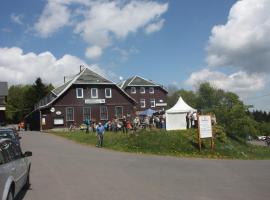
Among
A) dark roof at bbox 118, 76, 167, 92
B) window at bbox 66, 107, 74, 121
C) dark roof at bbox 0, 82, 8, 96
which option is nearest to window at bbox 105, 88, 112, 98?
window at bbox 66, 107, 74, 121

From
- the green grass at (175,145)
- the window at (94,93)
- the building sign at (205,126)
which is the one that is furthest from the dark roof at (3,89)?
the building sign at (205,126)

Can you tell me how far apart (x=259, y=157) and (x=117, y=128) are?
15509mm

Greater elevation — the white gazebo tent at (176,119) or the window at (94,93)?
the window at (94,93)

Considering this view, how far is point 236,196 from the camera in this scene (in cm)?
1129

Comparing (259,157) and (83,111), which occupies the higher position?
(83,111)

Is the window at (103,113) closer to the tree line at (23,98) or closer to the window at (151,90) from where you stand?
the window at (151,90)

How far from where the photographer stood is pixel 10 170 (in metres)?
8.61

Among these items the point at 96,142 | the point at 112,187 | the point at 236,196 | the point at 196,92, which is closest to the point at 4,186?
the point at 112,187

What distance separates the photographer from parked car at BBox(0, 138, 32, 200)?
7.86 m

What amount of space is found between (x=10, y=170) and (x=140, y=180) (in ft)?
19.6

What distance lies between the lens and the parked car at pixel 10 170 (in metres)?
7.86

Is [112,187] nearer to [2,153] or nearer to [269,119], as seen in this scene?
[2,153]

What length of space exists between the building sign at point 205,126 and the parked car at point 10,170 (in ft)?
52.2

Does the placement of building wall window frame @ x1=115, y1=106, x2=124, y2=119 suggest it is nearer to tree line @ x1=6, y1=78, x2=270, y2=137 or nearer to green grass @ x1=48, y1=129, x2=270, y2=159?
tree line @ x1=6, y1=78, x2=270, y2=137
